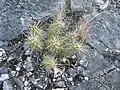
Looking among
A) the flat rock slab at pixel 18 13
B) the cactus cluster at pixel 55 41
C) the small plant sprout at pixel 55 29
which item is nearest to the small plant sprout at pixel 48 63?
the cactus cluster at pixel 55 41

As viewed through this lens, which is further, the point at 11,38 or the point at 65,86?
the point at 11,38

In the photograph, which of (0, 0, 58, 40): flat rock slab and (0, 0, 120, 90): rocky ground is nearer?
(0, 0, 120, 90): rocky ground

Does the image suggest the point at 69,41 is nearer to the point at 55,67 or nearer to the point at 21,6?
the point at 55,67

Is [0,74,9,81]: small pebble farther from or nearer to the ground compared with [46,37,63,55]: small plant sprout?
nearer to the ground

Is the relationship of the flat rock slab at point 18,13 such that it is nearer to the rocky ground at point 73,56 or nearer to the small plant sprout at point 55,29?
the rocky ground at point 73,56

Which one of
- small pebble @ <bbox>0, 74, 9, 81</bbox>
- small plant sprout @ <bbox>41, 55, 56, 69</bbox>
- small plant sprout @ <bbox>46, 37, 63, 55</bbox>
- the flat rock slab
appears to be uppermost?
the flat rock slab

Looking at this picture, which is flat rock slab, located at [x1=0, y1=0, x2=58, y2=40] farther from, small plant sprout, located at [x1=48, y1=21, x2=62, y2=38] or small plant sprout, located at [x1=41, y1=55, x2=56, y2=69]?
small plant sprout, located at [x1=41, y1=55, x2=56, y2=69]

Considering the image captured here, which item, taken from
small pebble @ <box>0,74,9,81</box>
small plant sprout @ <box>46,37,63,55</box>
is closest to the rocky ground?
small pebble @ <box>0,74,9,81</box>

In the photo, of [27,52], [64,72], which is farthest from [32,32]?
[64,72]
